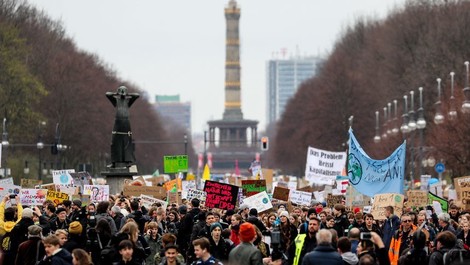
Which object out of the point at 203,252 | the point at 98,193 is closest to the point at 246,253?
the point at 203,252

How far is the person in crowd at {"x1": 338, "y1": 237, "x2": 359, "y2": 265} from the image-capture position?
19.1 meters

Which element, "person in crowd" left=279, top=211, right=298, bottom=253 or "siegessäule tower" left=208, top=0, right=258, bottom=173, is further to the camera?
"siegessäule tower" left=208, top=0, right=258, bottom=173

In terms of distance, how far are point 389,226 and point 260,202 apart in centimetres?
591

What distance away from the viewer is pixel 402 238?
77.0 ft

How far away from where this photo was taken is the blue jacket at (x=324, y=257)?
1816 cm

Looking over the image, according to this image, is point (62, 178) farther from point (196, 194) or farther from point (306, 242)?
point (306, 242)

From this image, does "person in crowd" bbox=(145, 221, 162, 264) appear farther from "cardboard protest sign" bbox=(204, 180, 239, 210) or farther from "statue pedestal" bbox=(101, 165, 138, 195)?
"statue pedestal" bbox=(101, 165, 138, 195)

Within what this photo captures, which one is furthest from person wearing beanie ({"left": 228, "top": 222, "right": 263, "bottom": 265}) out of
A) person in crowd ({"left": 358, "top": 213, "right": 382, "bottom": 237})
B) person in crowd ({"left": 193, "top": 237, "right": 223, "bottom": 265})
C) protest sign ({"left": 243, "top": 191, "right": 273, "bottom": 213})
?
protest sign ({"left": 243, "top": 191, "right": 273, "bottom": 213})

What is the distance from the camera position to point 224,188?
2959 centimetres

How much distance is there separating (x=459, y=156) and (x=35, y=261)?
4288cm

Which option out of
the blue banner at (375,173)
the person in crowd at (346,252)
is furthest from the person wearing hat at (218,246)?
the blue banner at (375,173)

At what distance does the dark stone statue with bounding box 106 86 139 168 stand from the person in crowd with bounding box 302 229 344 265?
28.7 meters

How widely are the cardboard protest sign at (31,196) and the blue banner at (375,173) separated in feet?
20.4

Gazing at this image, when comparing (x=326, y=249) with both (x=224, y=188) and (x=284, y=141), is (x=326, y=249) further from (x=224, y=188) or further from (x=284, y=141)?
(x=284, y=141)
